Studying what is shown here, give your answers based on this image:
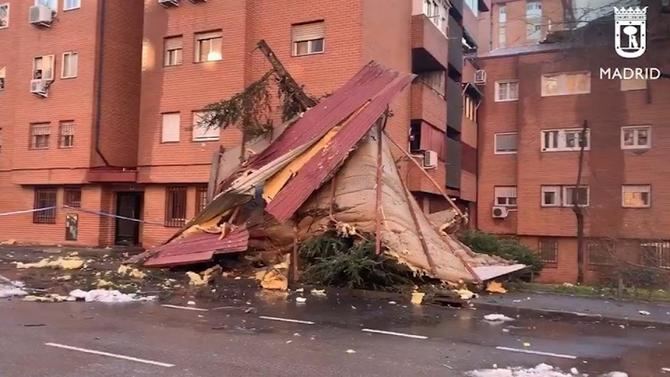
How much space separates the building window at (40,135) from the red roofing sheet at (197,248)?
1223cm

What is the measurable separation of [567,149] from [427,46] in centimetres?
1075

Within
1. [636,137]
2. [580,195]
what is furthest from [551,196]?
[636,137]

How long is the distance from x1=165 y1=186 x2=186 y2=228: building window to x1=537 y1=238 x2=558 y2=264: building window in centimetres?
1751

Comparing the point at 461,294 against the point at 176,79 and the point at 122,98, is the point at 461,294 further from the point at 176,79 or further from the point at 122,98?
the point at 122,98

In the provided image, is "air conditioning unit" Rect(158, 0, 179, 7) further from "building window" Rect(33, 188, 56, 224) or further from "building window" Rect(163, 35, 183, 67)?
"building window" Rect(33, 188, 56, 224)

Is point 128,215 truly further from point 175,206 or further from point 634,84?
point 634,84

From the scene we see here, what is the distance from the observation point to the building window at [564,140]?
103ft

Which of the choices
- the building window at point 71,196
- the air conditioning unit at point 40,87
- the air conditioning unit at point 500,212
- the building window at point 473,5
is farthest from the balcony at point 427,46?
the air conditioning unit at point 40,87

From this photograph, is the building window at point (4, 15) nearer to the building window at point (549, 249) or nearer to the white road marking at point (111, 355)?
the white road marking at point (111, 355)

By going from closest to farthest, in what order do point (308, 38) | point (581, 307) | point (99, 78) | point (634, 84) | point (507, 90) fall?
point (581, 307), point (308, 38), point (99, 78), point (634, 84), point (507, 90)

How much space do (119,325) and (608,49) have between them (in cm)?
2278

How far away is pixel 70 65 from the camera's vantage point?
25.9 metres

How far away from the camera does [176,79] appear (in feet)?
78.0

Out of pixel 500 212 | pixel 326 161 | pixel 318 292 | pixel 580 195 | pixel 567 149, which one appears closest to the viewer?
pixel 318 292
